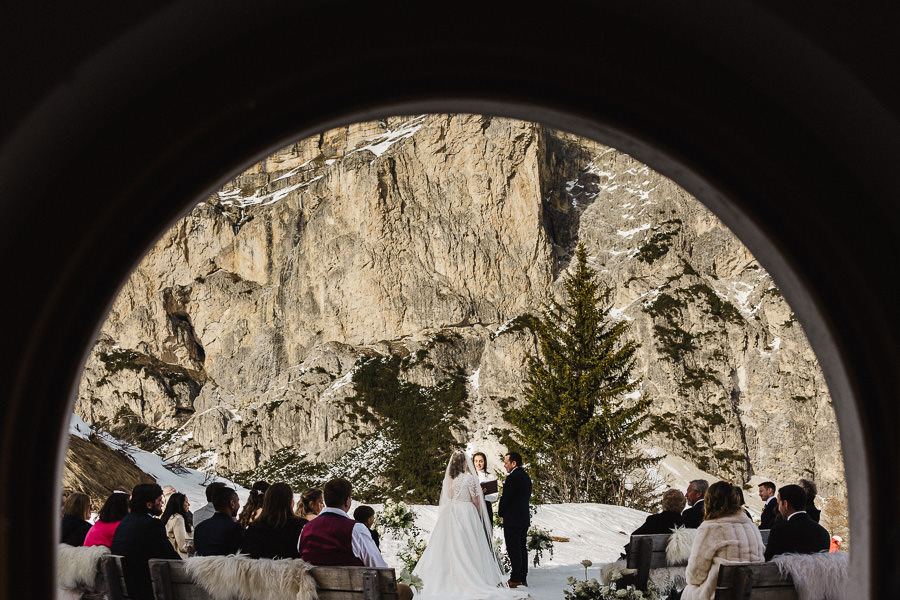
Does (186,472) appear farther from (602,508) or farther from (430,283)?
(430,283)

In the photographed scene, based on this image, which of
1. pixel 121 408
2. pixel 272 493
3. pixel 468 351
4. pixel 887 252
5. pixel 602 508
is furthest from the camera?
pixel 121 408

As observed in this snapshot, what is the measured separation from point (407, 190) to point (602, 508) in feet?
179

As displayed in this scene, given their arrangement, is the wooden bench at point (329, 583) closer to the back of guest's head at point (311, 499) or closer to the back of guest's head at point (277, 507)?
the back of guest's head at point (277, 507)

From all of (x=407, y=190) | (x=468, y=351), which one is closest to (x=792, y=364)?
(x=468, y=351)

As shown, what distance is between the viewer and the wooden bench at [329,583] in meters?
3.66

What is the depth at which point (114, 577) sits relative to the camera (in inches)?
161

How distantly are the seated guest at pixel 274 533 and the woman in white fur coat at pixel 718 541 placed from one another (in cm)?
218

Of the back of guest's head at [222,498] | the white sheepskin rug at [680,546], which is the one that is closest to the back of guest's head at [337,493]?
the back of guest's head at [222,498]

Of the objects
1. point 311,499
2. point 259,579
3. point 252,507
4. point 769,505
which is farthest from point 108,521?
point 769,505

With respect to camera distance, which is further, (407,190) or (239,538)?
(407,190)

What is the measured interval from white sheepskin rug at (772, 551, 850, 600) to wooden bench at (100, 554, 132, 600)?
3.47 m

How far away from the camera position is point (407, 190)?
6506cm

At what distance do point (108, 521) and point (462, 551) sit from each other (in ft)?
11.3

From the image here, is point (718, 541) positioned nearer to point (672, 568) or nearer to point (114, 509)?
point (672, 568)
